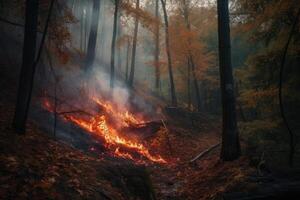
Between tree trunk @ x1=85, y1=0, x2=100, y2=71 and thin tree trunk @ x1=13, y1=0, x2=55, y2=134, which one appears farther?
tree trunk @ x1=85, y1=0, x2=100, y2=71

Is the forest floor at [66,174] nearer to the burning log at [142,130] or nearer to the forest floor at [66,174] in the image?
the forest floor at [66,174]

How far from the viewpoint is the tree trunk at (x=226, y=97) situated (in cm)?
1043

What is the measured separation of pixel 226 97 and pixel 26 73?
6666 mm

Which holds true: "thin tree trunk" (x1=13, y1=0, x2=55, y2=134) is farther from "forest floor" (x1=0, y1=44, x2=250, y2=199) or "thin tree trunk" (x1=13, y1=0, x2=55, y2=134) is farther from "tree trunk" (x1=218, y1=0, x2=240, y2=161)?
"tree trunk" (x1=218, y1=0, x2=240, y2=161)

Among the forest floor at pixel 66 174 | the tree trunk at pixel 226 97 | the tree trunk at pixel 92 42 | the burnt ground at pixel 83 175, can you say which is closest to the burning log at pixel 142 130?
the burnt ground at pixel 83 175

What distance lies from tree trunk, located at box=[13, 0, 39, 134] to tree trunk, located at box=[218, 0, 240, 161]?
21.1 ft

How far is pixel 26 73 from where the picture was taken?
8.48 metres

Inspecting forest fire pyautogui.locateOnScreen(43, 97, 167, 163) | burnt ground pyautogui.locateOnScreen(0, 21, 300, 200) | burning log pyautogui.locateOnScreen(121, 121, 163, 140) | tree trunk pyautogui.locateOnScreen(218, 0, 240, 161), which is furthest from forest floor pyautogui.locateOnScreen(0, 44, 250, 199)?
burning log pyautogui.locateOnScreen(121, 121, 163, 140)

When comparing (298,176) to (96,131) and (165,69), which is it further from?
(165,69)

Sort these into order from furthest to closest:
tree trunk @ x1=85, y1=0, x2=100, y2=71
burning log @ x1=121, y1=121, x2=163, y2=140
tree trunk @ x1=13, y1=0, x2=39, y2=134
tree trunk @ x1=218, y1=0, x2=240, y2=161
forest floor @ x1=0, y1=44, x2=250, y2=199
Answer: tree trunk @ x1=85, y1=0, x2=100, y2=71, burning log @ x1=121, y1=121, x2=163, y2=140, tree trunk @ x1=218, y1=0, x2=240, y2=161, tree trunk @ x1=13, y1=0, x2=39, y2=134, forest floor @ x1=0, y1=44, x2=250, y2=199

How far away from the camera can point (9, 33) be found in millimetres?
18125

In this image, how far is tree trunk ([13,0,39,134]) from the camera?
27.7 feet

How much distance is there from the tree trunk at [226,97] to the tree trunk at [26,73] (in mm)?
6434

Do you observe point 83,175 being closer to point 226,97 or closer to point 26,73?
point 26,73
